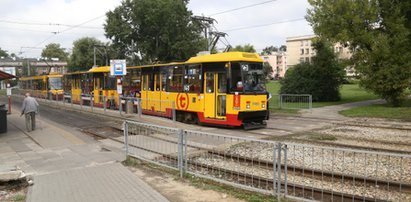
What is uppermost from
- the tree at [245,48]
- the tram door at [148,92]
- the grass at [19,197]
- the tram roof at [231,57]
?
the tree at [245,48]

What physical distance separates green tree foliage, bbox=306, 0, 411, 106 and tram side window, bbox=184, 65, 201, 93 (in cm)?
1186

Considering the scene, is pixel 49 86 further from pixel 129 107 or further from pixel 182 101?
pixel 182 101

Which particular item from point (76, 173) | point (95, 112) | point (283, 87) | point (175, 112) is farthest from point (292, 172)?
point (283, 87)

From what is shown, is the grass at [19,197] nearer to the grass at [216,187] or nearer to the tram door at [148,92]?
the grass at [216,187]

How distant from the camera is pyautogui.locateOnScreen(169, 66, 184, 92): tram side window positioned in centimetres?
1766

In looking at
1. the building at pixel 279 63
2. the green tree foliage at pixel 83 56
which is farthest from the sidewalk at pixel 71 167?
the building at pixel 279 63

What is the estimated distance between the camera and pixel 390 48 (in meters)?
22.1

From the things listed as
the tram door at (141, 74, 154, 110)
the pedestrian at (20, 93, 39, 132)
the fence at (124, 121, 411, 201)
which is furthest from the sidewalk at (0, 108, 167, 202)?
the tram door at (141, 74, 154, 110)

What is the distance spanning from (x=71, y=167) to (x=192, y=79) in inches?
351

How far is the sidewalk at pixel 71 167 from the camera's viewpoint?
6273 millimetres

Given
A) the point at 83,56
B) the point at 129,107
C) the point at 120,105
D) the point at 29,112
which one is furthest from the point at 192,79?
the point at 83,56

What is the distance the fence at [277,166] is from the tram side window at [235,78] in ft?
13.7

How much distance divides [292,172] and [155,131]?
11.2 ft

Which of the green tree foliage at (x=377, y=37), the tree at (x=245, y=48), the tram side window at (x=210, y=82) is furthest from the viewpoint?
the tree at (x=245, y=48)
